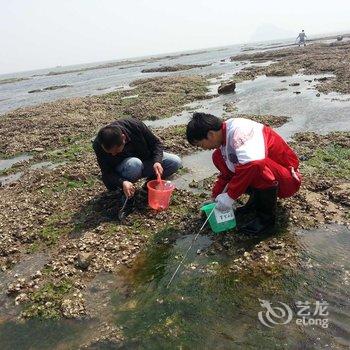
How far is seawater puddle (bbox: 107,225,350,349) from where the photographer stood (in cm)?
468

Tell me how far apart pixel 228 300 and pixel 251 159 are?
2115 mm

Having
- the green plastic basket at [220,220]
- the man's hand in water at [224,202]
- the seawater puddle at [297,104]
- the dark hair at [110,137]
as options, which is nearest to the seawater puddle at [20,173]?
the dark hair at [110,137]

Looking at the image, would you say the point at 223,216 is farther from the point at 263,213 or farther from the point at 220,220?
the point at 263,213

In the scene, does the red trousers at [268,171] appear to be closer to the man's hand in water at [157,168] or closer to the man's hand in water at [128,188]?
the man's hand in water at [157,168]

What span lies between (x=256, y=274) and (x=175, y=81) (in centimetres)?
2926

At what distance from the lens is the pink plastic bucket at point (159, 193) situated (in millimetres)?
7887

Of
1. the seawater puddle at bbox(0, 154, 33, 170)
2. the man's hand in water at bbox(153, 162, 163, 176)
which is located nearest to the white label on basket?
the man's hand in water at bbox(153, 162, 163, 176)

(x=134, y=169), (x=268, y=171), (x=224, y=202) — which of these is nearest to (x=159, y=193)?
(x=134, y=169)

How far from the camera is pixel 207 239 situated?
709 cm

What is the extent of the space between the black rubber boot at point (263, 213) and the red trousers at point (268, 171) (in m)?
0.23

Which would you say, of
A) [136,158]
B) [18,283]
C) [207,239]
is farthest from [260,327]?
[136,158]

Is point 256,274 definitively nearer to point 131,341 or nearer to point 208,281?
point 208,281

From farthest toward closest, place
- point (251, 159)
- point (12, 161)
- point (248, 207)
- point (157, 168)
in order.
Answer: point (12, 161) < point (157, 168) < point (248, 207) < point (251, 159)

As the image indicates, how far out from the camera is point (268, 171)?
6094 mm
